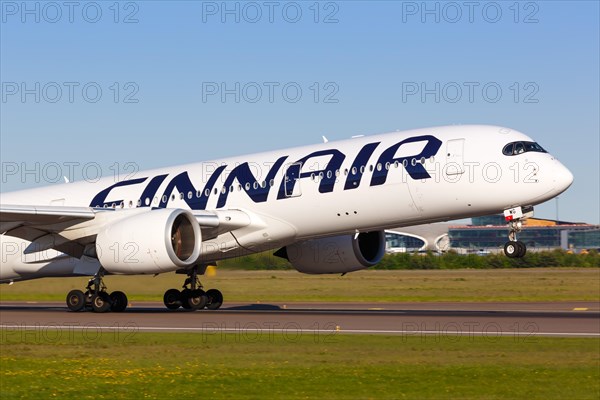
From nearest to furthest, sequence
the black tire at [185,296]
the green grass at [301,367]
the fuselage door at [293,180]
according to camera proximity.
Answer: the green grass at [301,367] < the fuselage door at [293,180] < the black tire at [185,296]

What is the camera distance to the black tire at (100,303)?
31703 mm

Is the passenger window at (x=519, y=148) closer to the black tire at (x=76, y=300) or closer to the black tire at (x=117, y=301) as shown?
the black tire at (x=117, y=301)

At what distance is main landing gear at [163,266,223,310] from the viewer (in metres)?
34.8

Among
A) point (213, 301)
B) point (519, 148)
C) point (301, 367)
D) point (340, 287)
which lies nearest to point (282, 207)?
point (213, 301)

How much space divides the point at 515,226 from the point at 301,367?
12.5m

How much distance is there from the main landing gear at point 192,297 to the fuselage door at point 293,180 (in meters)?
5.91

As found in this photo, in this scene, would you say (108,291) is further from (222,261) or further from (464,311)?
(464,311)

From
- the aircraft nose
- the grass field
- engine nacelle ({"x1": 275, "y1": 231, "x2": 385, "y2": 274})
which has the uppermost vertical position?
the aircraft nose

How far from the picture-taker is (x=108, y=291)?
33.2m

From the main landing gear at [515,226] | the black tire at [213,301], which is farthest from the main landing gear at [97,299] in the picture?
the main landing gear at [515,226]

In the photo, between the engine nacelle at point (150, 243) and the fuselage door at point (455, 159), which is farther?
the engine nacelle at point (150, 243)

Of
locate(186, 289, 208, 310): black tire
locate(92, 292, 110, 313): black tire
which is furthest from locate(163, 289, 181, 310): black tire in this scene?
locate(92, 292, 110, 313): black tire

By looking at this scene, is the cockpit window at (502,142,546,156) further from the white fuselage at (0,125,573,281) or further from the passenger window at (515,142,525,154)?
the white fuselage at (0,125,573,281)

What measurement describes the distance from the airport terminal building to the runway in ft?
326
